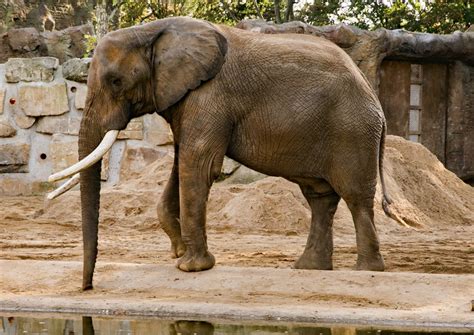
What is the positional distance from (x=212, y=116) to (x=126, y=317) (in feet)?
5.82

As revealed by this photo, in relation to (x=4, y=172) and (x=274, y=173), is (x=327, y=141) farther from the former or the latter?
(x=4, y=172)

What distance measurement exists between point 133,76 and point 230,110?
78cm

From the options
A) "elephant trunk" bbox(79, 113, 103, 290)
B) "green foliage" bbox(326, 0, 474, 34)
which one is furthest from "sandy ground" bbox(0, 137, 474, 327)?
"green foliage" bbox(326, 0, 474, 34)

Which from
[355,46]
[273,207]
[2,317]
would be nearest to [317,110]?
[2,317]

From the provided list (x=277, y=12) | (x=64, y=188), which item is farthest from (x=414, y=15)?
(x=64, y=188)

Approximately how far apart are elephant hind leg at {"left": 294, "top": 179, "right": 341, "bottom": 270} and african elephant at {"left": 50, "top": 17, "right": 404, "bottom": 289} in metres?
0.31

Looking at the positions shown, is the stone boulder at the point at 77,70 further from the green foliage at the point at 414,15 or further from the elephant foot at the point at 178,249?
the green foliage at the point at 414,15

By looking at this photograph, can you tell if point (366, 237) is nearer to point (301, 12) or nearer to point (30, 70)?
point (30, 70)

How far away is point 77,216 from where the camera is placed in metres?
13.3

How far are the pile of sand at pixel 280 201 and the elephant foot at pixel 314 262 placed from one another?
282cm

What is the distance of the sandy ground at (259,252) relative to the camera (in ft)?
27.1

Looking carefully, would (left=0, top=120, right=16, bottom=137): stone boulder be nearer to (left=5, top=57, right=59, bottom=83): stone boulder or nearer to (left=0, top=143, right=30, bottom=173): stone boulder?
(left=0, top=143, right=30, bottom=173): stone boulder

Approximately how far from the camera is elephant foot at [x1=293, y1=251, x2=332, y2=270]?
958cm

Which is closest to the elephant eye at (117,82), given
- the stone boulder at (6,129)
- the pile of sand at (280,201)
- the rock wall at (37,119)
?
the pile of sand at (280,201)
